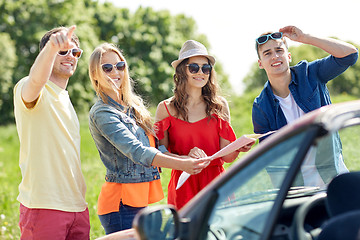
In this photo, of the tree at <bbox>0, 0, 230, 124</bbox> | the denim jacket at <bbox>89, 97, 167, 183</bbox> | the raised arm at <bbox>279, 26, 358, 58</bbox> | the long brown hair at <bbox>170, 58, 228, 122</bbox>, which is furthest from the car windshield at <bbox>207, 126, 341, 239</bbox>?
the tree at <bbox>0, 0, 230, 124</bbox>

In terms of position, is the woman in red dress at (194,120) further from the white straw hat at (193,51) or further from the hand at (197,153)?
the hand at (197,153)

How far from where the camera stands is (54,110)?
316 cm

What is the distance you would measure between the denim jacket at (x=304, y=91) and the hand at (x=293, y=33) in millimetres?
247

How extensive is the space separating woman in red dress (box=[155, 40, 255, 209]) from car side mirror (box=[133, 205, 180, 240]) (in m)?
1.68

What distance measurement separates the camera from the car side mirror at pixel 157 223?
6.40ft

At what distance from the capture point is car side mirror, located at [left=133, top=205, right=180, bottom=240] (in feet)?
6.40

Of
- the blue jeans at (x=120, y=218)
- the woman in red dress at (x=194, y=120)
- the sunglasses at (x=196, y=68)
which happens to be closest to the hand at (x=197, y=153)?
the woman in red dress at (x=194, y=120)

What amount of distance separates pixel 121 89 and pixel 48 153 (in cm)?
78

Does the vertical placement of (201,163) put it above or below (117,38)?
below

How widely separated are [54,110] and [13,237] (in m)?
2.81

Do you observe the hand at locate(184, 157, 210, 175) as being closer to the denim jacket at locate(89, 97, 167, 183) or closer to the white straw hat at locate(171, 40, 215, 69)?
the denim jacket at locate(89, 97, 167, 183)

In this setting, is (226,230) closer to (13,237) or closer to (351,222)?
(351,222)

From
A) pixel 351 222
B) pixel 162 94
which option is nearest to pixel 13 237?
pixel 351 222

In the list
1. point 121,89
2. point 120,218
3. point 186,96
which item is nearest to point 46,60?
point 121,89
